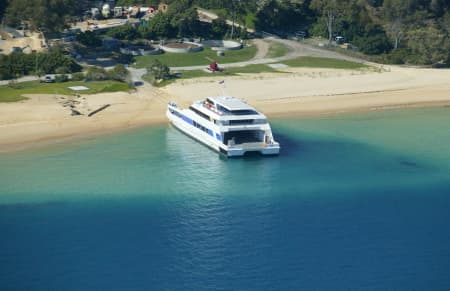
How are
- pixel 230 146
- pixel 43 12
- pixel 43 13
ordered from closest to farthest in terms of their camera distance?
Answer: pixel 230 146
pixel 43 12
pixel 43 13

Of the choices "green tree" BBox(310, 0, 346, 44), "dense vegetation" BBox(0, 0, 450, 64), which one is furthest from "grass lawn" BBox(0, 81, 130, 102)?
"green tree" BBox(310, 0, 346, 44)

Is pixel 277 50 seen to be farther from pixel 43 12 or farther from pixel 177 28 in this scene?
pixel 43 12

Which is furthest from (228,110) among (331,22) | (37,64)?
(331,22)

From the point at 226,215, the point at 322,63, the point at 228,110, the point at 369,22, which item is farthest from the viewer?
the point at 369,22

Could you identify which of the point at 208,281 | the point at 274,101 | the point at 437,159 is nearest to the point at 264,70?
the point at 274,101

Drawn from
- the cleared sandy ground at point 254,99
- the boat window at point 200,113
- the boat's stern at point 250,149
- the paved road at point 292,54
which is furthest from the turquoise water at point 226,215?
the paved road at point 292,54

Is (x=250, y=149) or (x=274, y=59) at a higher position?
(x=274, y=59)

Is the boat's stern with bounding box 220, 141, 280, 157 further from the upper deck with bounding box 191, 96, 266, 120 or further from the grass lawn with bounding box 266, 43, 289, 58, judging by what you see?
the grass lawn with bounding box 266, 43, 289, 58
